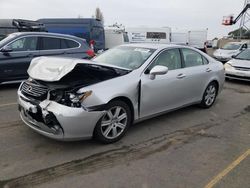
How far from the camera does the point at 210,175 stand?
3.73 metres

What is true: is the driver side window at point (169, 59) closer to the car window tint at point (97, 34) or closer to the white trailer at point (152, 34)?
the car window tint at point (97, 34)

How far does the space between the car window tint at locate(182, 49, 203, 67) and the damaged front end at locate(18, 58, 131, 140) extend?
220 centimetres

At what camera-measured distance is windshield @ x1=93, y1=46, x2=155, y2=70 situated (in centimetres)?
520

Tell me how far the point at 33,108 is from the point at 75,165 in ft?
3.41

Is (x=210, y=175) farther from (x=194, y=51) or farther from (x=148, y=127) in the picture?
(x=194, y=51)

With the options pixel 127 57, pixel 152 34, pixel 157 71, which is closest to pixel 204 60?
pixel 127 57

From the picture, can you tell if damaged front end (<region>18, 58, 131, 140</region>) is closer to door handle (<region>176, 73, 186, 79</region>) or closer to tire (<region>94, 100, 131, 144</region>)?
tire (<region>94, 100, 131, 144</region>)

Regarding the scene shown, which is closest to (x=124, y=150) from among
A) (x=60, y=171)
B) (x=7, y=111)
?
(x=60, y=171)

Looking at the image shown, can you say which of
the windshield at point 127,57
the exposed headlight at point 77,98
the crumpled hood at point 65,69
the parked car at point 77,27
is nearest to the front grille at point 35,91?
the crumpled hood at point 65,69

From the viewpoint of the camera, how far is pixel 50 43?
8781mm

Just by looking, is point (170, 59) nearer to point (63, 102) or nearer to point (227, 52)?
point (63, 102)

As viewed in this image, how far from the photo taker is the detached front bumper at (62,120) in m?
3.92

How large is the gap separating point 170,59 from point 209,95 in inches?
70.8

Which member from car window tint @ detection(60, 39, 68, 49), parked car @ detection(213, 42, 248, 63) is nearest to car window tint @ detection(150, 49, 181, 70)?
car window tint @ detection(60, 39, 68, 49)
